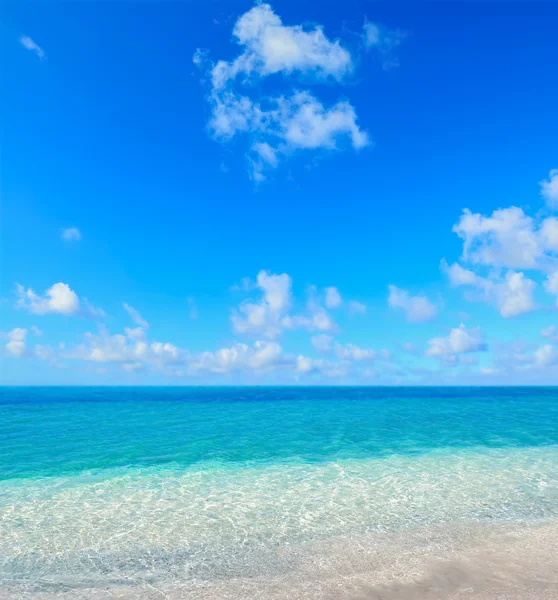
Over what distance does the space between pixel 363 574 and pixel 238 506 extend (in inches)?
230

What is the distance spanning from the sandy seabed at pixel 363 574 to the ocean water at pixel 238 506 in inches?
2.5

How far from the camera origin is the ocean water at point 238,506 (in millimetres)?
9984

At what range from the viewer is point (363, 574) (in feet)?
31.4

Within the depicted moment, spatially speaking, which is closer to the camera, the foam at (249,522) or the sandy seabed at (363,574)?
the sandy seabed at (363,574)

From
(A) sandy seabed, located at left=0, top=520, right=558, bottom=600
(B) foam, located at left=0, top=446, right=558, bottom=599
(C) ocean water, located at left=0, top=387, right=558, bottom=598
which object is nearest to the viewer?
(A) sandy seabed, located at left=0, top=520, right=558, bottom=600

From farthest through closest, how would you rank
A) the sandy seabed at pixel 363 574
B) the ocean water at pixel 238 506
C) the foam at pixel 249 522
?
the ocean water at pixel 238 506 → the foam at pixel 249 522 → the sandy seabed at pixel 363 574

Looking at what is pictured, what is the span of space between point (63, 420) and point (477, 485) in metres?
39.4

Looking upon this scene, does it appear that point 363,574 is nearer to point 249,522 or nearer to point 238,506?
point 249,522

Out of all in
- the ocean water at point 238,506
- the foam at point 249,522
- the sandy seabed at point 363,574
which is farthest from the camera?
the ocean water at point 238,506

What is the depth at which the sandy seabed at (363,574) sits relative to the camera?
8.81m

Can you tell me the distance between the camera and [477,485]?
54.7 feet

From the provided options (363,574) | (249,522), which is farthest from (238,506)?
(363,574)

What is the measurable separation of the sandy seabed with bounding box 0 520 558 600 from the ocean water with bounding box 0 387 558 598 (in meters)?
0.06

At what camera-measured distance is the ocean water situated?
9.98m
